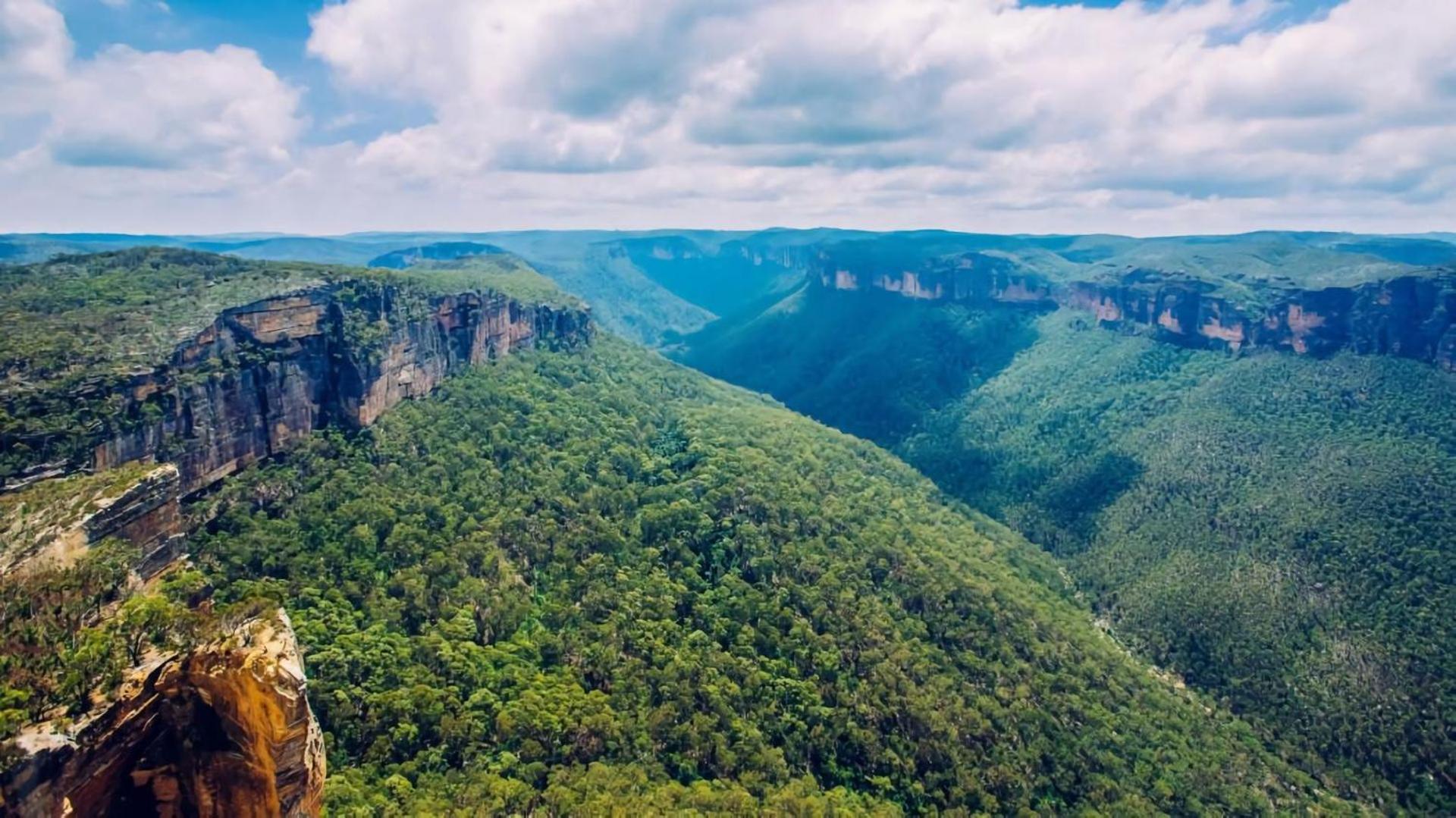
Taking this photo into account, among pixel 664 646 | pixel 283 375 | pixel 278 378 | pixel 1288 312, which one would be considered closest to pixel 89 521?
pixel 278 378

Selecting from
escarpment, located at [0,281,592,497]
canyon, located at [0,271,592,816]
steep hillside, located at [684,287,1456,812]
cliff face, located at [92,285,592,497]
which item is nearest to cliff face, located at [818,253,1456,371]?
steep hillside, located at [684,287,1456,812]

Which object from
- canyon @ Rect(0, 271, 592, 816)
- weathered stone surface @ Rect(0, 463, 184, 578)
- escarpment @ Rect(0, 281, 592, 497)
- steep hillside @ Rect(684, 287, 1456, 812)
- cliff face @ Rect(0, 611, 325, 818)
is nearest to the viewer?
canyon @ Rect(0, 271, 592, 816)

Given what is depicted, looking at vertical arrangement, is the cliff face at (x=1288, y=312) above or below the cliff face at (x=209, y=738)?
above

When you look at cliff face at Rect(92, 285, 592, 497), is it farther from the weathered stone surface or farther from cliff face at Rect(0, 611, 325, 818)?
cliff face at Rect(0, 611, 325, 818)

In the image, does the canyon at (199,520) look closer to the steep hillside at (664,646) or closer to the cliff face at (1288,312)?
the steep hillside at (664,646)

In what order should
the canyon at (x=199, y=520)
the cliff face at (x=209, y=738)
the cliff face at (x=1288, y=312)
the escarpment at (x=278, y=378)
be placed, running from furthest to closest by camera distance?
the cliff face at (x=1288, y=312), the escarpment at (x=278, y=378), the cliff face at (x=209, y=738), the canyon at (x=199, y=520)

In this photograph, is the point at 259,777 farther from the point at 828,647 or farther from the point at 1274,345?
the point at 1274,345

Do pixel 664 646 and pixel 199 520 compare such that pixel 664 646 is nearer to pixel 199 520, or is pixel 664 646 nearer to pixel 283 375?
pixel 199 520

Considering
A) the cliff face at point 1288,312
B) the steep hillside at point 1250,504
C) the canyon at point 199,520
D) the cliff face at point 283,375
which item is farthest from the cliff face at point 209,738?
the cliff face at point 1288,312
